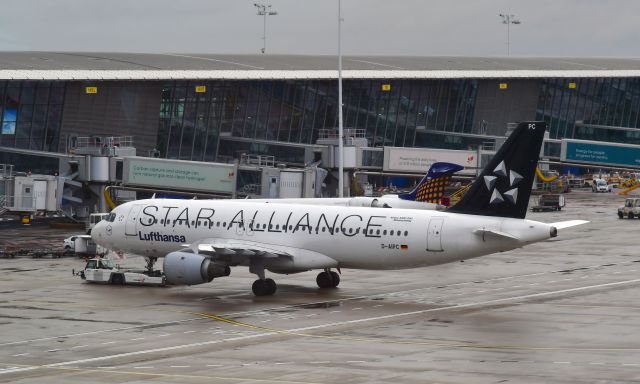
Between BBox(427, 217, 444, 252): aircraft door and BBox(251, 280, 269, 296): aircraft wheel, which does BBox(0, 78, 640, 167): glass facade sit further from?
BBox(427, 217, 444, 252): aircraft door

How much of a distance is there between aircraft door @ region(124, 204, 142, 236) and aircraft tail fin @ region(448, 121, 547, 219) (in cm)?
1792

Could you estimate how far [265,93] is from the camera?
12344 cm

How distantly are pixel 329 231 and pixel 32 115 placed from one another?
184 ft

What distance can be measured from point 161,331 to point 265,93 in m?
77.7

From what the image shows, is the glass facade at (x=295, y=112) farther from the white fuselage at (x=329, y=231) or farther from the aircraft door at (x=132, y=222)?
the white fuselage at (x=329, y=231)

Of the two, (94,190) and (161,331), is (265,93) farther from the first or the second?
(161,331)

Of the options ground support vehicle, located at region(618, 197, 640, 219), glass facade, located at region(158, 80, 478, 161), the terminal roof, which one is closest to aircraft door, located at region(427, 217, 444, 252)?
the terminal roof

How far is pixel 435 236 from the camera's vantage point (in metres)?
53.5

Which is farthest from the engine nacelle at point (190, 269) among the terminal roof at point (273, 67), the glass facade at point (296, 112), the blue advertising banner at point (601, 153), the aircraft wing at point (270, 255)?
the blue advertising banner at point (601, 153)

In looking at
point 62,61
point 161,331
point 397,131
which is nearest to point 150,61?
point 62,61

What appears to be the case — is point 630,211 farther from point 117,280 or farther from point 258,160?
point 117,280

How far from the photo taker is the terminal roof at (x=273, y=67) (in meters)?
103

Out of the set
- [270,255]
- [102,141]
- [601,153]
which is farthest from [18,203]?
[601,153]

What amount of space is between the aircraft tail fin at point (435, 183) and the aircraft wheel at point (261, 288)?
19617mm
